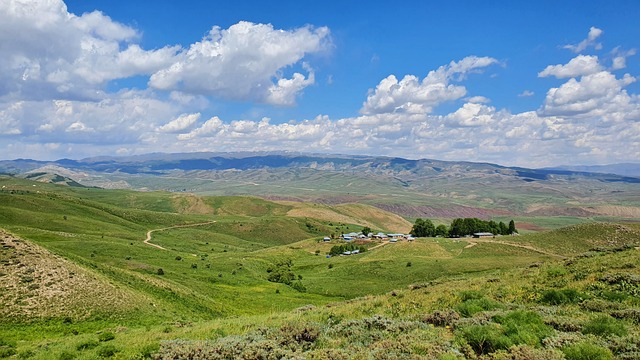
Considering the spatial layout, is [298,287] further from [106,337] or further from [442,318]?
[442,318]

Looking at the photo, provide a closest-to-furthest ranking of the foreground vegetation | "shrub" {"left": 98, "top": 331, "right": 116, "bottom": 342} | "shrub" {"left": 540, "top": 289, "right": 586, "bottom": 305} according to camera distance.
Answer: the foreground vegetation → "shrub" {"left": 540, "top": 289, "right": 586, "bottom": 305} → "shrub" {"left": 98, "top": 331, "right": 116, "bottom": 342}

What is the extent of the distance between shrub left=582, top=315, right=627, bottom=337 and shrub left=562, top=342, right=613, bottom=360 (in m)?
2.14

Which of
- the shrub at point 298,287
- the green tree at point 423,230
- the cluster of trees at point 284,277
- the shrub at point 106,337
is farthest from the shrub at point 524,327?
the green tree at point 423,230

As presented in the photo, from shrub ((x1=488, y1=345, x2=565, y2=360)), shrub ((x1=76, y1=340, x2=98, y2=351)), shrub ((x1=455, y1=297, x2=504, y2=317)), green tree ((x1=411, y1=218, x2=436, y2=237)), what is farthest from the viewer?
green tree ((x1=411, y1=218, x2=436, y2=237))

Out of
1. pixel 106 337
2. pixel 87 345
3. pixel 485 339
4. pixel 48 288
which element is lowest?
pixel 48 288

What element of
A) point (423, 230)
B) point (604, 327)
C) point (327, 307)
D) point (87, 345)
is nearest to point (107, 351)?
point (87, 345)

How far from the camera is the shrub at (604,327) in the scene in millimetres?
13969

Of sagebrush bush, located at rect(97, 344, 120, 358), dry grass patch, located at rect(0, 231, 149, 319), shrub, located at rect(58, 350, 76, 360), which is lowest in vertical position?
dry grass patch, located at rect(0, 231, 149, 319)

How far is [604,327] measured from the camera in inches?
563

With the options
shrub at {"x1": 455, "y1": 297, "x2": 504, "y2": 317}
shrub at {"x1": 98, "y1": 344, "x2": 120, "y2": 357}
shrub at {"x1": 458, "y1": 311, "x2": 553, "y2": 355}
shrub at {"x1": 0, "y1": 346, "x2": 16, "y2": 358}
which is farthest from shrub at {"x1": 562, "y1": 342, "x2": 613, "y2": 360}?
shrub at {"x1": 0, "y1": 346, "x2": 16, "y2": 358}

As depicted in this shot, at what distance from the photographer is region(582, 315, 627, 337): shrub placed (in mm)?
13969

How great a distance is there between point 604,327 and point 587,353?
301 cm

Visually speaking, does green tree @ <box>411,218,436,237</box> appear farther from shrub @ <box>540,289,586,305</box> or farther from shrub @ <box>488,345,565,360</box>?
shrub @ <box>488,345,565,360</box>

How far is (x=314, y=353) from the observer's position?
14453 millimetres
